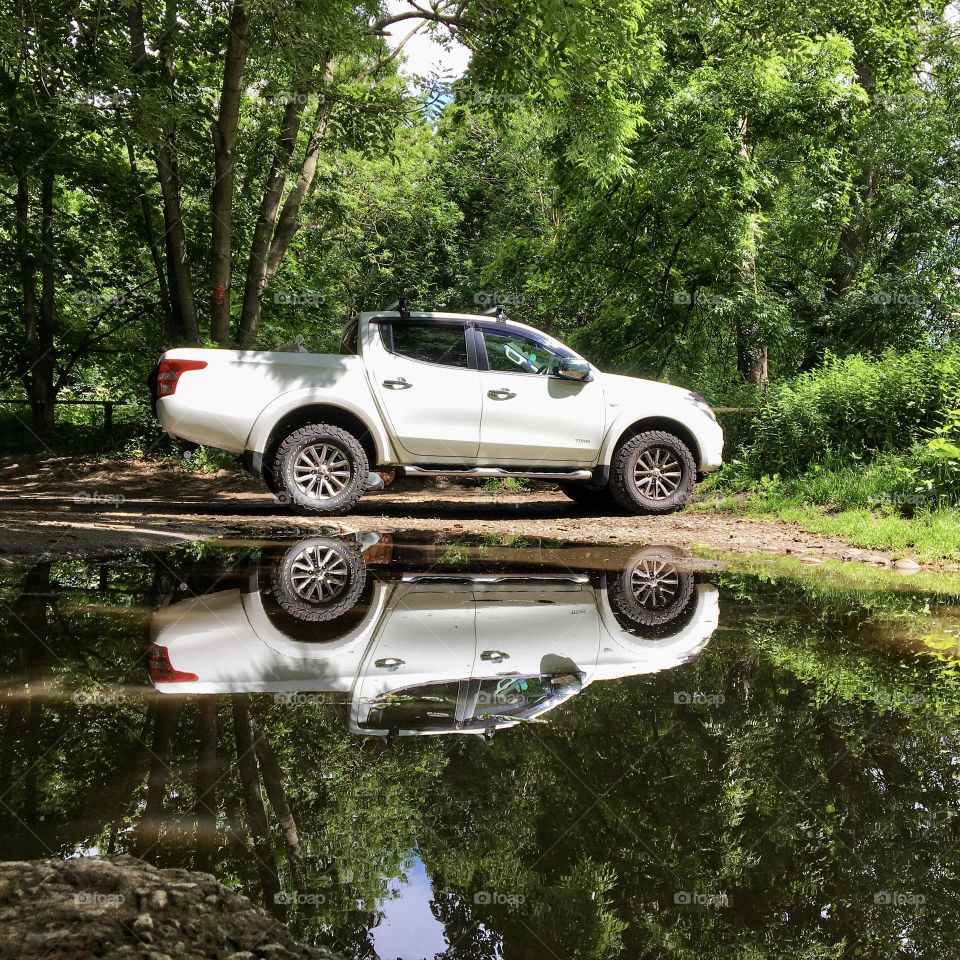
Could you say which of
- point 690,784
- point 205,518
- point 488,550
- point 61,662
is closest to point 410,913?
point 690,784

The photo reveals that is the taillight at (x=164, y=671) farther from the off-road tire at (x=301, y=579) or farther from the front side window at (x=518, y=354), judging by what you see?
the front side window at (x=518, y=354)

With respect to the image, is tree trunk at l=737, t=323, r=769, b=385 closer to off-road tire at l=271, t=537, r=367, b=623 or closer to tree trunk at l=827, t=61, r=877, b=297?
tree trunk at l=827, t=61, r=877, b=297

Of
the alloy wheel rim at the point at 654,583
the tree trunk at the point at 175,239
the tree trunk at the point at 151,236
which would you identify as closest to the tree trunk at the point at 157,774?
the alloy wheel rim at the point at 654,583

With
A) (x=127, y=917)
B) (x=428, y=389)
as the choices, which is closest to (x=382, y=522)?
(x=428, y=389)

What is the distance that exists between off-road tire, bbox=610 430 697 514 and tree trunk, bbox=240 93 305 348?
25.2ft

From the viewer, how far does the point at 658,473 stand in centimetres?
1048

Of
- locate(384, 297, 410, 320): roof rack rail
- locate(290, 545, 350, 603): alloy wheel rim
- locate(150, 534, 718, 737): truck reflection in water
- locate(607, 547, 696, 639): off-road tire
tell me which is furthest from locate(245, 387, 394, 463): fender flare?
locate(607, 547, 696, 639): off-road tire

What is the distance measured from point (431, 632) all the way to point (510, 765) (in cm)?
187

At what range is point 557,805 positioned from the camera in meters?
2.91

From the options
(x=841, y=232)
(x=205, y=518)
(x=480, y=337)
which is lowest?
(x=205, y=518)

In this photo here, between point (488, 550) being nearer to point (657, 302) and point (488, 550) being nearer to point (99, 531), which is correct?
point (99, 531)

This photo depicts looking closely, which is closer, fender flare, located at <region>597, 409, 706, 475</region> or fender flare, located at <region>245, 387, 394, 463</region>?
fender flare, located at <region>245, 387, 394, 463</region>

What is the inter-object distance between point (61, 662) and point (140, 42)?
12247 millimetres

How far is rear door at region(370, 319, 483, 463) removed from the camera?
984cm
